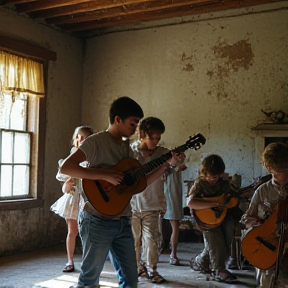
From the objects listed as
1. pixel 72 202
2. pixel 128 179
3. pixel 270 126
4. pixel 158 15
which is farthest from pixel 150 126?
pixel 158 15

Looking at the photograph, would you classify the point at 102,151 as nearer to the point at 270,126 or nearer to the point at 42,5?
the point at 270,126

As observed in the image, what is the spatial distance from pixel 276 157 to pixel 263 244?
643 millimetres

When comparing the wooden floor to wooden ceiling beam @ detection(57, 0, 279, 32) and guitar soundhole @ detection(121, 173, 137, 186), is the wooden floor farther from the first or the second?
wooden ceiling beam @ detection(57, 0, 279, 32)

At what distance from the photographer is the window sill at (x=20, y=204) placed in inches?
216

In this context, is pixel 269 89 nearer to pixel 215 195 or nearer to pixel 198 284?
pixel 215 195

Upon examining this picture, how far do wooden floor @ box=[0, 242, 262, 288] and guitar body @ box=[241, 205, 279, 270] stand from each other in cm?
102

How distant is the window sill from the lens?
18.0ft

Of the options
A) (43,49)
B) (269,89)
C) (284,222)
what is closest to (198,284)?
(284,222)

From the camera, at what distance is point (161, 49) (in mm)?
6352

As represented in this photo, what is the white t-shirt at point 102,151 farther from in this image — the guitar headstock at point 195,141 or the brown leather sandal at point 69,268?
the brown leather sandal at point 69,268

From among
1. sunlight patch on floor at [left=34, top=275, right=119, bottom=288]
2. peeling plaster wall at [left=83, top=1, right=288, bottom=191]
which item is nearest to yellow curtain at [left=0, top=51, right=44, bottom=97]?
peeling plaster wall at [left=83, top=1, right=288, bottom=191]

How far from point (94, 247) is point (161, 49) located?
431cm

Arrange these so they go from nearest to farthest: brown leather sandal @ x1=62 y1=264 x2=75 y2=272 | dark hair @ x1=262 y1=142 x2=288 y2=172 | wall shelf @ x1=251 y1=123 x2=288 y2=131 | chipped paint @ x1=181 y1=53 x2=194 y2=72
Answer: dark hair @ x1=262 y1=142 x2=288 y2=172, brown leather sandal @ x1=62 y1=264 x2=75 y2=272, wall shelf @ x1=251 y1=123 x2=288 y2=131, chipped paint @ x1=181 y1=53 x2=194 y2=72

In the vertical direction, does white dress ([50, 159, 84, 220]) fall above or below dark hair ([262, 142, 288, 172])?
below
